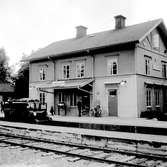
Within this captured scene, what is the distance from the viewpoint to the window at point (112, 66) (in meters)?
22.8

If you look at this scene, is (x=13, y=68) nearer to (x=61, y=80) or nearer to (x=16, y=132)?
(x=61, y=80)

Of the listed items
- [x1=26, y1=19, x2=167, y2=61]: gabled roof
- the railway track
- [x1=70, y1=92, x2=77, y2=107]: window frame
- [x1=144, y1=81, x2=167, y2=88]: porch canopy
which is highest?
[x1=26, y1=19, x2=167, y2=61]: gabled roof

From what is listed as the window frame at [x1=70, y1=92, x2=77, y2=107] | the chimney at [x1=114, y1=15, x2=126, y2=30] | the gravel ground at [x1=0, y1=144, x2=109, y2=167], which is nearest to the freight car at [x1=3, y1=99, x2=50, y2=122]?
the window frame at [x1=70, y1=92, x2=77, y2=107]

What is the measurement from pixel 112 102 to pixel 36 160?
1534 cm

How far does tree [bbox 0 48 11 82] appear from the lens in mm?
59287

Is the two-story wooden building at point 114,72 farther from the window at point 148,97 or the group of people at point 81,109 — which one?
the group of people at point 81,109

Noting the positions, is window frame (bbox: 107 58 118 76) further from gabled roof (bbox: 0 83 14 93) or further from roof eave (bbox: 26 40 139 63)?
gabled roof (bbox: 0 83 14 93)

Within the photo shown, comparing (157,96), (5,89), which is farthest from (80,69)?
(5,89)

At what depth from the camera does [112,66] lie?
903 inches

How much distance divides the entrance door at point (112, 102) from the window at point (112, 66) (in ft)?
5.14

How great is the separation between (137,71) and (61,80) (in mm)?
8131

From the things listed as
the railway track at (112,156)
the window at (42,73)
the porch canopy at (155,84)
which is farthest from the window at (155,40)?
the railway track at (112,156)

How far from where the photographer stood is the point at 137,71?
21.6 metres

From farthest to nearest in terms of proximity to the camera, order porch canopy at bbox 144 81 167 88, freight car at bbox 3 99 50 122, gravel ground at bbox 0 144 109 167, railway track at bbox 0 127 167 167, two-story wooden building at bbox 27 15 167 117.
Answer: porch canopy at bbox 144 81 167 88, two-story wooden building at bbox 27 15 167 117, freight car at bbox 3 99 50 122, railway track at bbox 0 127 167 167, gravel ground at bbox 0 144 109 167
